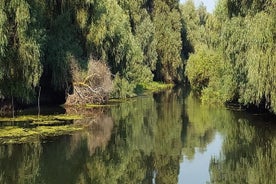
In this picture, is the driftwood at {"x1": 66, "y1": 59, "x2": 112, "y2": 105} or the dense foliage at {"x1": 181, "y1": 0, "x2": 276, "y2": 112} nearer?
the dense foliage at {"x1": 181, "y1": 0, "x2": 276, "y2": 112}

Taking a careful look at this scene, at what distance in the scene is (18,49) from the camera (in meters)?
26.0

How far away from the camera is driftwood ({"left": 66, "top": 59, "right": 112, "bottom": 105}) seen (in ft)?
107

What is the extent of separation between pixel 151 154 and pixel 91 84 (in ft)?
52.1

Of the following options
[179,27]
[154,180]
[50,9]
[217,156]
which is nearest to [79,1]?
[50,9]

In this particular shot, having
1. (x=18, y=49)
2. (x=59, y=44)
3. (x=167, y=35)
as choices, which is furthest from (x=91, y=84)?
(x=167, y=35)

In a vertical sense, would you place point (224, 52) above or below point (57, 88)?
above

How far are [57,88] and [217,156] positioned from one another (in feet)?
59.0

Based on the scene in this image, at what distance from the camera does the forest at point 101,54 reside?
77.5ft

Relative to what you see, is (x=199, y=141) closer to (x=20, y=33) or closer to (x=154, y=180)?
(x=154, y=180)

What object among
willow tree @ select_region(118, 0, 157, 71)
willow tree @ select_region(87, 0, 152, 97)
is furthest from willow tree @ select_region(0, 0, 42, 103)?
willow tree @ select_region(118, 0, 157, 71)

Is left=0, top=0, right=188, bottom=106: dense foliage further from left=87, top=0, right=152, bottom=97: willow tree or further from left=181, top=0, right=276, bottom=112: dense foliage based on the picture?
left=181, top=0, right=276, bottom=112: dense foliage

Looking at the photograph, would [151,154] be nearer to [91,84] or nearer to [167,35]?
[91,84]

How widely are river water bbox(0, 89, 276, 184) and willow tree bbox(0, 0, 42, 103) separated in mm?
4389

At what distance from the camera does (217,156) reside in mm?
17688
